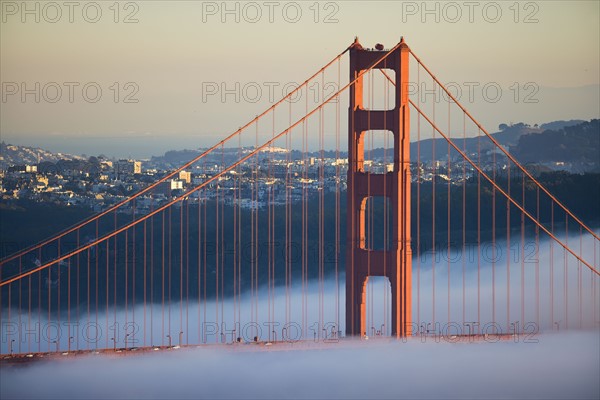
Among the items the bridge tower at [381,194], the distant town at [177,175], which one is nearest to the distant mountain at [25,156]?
the distant town at [177,175]

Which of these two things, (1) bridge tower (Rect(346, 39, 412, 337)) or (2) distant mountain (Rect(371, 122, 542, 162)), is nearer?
(1) bridge tower (Rect(346, 39, 412, 337))

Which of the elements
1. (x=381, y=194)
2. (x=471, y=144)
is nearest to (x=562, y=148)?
(x=471, y=144)

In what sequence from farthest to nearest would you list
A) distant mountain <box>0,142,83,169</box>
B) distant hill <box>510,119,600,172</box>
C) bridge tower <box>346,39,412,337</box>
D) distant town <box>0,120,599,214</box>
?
1. distant hill <box>510,119,600,172</box>
2. distant mountain <box>0,142,83,169</box>
3. distant town <box>0,120,599,214</box>
4. bridge tower <box>346,39,412,337</box>

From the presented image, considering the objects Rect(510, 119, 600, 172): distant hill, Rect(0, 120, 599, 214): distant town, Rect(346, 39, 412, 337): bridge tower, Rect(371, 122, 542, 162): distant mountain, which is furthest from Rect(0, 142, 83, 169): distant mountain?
Rect(346, 39, 412, 337): bridge tower

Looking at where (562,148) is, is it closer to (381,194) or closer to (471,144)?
(471,144)

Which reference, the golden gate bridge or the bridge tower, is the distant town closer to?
the golden gate bridge

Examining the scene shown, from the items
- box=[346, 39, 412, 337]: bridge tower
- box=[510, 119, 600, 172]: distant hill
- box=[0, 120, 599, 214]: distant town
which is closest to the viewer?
box=[346, 39, 412, 337]: bridge tower
